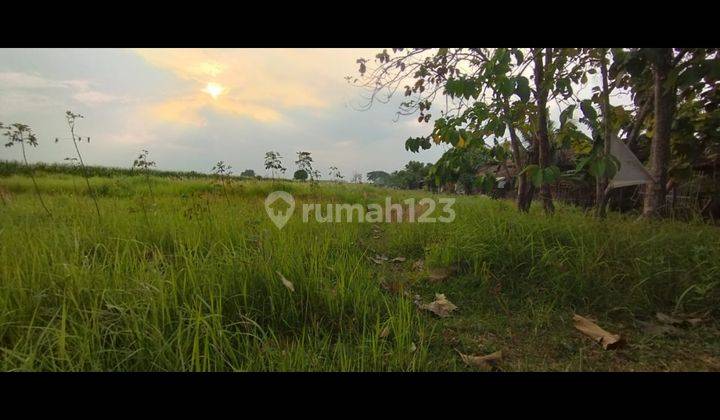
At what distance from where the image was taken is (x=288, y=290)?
65.4 inches

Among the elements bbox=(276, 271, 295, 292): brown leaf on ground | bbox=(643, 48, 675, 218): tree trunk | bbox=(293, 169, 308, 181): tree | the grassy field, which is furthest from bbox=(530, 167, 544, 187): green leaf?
bbox=(293, 169, 308, 181): tree

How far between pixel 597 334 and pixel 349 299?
1278mm

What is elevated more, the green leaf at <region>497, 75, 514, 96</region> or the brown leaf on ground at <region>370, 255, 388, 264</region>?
the green leaf at <region>497, 75, 514, 96</region>

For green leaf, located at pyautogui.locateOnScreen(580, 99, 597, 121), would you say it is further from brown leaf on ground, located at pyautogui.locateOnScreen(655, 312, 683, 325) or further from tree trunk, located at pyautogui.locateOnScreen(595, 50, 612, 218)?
brown leaf on ground, located at pyautogui.locateOnScreen(655, 312, 683, 325)

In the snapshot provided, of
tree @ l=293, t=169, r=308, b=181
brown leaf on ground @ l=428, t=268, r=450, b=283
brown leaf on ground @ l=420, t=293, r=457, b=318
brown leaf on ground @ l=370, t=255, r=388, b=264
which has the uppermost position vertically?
tree @ l=293, t=169, r=308, b=181

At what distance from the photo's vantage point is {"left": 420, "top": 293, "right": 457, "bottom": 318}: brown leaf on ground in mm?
1732

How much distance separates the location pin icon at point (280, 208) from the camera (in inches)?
137

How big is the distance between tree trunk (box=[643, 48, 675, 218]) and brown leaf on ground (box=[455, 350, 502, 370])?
9.29ft

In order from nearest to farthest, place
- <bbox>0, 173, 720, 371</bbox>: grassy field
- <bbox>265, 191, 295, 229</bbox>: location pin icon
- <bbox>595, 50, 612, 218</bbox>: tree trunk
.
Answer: <bbox>0, 173, 720, 371</bbox>: grassy field < <bbox>595, 50, 612, 218</bbox>: tree trunk < <bbox>265, 191, 295, 229</bbox>: location pin icon

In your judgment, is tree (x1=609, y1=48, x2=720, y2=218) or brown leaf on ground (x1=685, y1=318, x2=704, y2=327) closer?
brown leaf on ground (x1=685, y1=318, x2=704, y2=327)

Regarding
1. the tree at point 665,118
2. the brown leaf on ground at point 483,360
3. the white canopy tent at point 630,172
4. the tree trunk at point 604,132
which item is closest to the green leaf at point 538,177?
the tree at point 665,118
